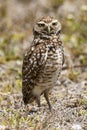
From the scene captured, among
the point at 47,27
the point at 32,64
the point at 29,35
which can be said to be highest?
the point at 47,27

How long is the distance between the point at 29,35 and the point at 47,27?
5582 millimetres

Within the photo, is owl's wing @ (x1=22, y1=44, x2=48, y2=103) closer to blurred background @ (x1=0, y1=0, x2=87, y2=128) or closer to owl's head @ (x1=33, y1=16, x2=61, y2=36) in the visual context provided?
owl's head @ (x1=33, y1=16, x2=61, y2=36)

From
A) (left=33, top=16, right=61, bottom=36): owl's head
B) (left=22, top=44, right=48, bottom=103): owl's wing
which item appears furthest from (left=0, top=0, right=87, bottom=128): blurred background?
(left=33, top=16, right=61, bottom=36): owl's head

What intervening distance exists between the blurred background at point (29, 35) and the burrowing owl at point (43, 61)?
676 mm

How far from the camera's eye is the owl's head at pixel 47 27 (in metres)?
8.14

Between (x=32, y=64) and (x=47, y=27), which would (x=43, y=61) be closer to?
(x=32, y=64)

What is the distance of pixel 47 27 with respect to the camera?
813 cm

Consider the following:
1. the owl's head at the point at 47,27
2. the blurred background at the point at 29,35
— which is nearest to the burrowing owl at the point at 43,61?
the owl's head at the point at 47,27

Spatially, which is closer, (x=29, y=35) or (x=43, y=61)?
(x=43, y=61)

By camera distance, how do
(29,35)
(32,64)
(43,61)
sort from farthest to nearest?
Result: (29,35) < (32,64) < (43,61)

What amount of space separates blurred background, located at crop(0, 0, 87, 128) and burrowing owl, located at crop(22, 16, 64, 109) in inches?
26.6

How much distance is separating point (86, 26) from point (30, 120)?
5.46 meters

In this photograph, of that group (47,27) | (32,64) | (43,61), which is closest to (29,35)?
(47,27)

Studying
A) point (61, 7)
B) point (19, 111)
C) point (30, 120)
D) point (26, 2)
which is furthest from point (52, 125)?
point (26, 2)
